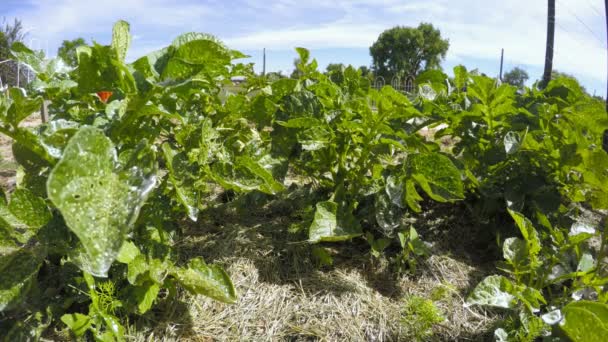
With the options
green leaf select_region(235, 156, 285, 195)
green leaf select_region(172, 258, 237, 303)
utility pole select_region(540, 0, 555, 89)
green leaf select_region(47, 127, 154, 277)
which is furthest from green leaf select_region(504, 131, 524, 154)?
utility pole select_region(540, 0, 555, 89)

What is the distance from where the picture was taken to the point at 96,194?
660 millimetres

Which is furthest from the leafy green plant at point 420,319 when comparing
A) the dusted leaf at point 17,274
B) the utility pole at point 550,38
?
the utility pole at point 550,38

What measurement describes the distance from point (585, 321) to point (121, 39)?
1166 millimetres

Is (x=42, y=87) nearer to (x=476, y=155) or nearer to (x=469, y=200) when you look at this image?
(x=476, y=155)

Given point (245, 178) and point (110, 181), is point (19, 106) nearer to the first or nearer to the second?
point (110, 181)

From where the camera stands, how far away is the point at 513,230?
4.77 ft

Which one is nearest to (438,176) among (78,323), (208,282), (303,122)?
(303,122)

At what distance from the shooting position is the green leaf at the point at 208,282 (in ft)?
3.22

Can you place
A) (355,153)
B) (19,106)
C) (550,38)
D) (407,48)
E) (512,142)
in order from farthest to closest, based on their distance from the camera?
(407,48) < (550,38) < (355,153) < (512,142) < (19,106)

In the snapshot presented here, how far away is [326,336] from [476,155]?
2.69 feet

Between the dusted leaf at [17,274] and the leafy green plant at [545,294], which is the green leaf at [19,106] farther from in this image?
the leafy green plant at [545,294]

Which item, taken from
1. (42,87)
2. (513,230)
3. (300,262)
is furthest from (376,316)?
(42,87)

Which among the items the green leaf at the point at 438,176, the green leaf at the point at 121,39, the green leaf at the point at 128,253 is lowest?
the green leaf at the point at 128,253

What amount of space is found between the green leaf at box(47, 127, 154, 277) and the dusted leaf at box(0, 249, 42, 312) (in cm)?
34
